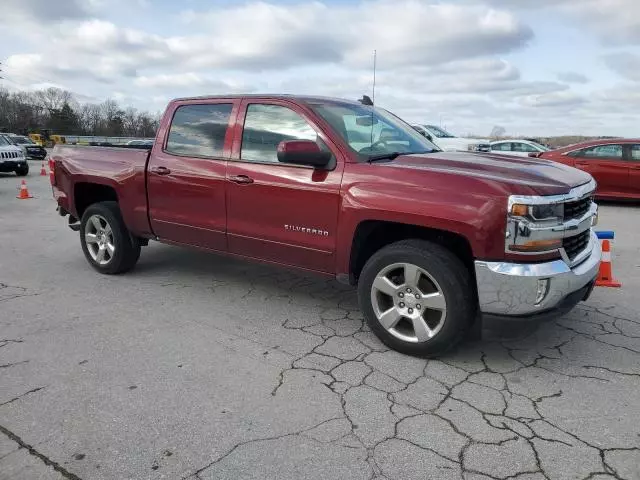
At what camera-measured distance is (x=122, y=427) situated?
284cm

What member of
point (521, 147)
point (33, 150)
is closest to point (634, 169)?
point (521, 147)

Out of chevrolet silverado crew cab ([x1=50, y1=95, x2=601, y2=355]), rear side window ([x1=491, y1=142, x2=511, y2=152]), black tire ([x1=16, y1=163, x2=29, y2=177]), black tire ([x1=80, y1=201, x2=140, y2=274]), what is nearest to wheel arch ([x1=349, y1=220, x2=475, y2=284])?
chevrolet silverado crew cab ([x1=50, y1=95, x2=601, y2=355])

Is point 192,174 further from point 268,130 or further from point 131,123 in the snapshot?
point 131,123

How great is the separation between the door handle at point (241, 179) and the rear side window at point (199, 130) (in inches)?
13.3

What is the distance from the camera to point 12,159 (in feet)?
63.5

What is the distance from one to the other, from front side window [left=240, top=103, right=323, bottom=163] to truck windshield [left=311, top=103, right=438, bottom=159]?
0.64 ft

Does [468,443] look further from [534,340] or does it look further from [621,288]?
[621,288]

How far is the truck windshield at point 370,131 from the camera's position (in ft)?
13.8

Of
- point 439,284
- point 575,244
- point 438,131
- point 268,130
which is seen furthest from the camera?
point 438,131

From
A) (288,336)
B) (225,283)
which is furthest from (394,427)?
(225,283)

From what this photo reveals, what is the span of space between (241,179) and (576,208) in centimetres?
257

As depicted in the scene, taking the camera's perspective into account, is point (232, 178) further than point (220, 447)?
Yes

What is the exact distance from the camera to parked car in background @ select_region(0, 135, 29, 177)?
19141 mm

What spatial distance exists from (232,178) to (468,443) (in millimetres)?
2823
